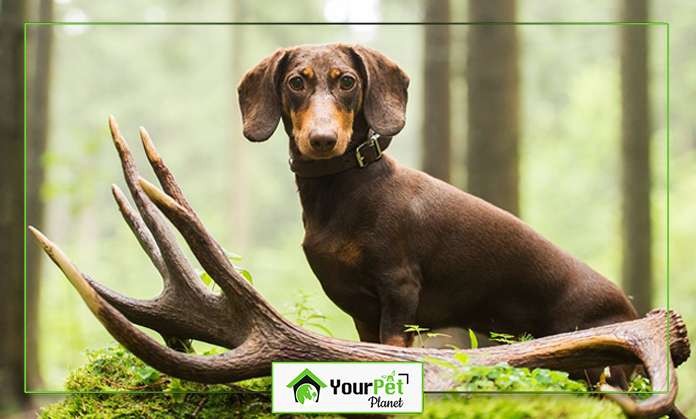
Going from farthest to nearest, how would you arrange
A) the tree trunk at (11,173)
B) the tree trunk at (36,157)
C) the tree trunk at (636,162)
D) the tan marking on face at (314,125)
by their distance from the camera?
the tree trunk at (36,157), the tree trunk at (11,173), the tree trunk at (636,162), the tan marking on face at (314,125)

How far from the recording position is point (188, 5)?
16.3 metres

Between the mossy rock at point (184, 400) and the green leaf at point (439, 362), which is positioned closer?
the mossy rock at point (184, 400)

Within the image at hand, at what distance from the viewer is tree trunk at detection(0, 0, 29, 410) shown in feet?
18.4

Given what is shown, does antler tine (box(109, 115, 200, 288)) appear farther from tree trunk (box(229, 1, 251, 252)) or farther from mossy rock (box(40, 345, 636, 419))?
tree trunk (box(229, 1, 251, 252))

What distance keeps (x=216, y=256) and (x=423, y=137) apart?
14.4 feet

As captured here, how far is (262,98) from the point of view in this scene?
267cm

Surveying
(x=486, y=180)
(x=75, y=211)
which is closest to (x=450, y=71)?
(x=486, y=180)

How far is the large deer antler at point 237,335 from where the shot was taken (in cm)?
229

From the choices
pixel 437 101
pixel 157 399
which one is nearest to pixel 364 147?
pixel 157 399

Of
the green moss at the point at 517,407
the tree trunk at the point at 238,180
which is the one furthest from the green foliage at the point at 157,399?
the tree trunk at the point at 238,180

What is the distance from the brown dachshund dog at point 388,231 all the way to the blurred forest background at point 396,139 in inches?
20.5

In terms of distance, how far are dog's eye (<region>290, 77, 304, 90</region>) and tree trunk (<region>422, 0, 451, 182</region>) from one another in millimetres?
3994

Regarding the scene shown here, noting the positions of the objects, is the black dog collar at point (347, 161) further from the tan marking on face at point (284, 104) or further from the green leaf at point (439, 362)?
the green leaf at point (439, 362)

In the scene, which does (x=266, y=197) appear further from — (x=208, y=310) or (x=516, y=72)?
(x=208, y=310)
